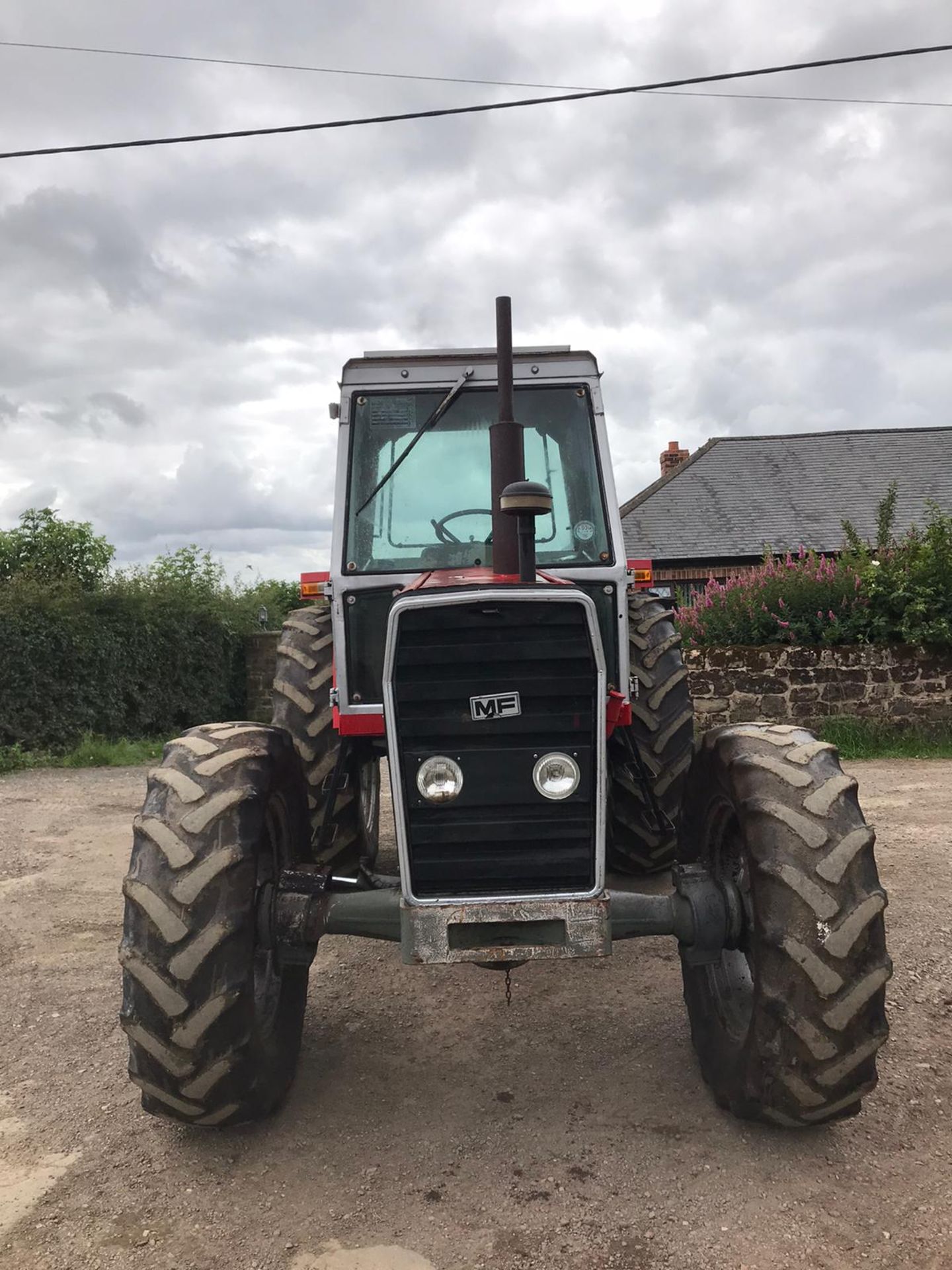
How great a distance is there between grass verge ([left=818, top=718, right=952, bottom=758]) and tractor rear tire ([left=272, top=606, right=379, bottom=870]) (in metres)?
7.22

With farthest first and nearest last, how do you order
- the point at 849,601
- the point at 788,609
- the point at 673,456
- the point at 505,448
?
the point at 673,456 < the point at 788,609 < the point at 849,601 < the point at 505,448

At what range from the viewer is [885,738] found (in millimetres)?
11070

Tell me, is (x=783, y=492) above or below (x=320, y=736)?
above

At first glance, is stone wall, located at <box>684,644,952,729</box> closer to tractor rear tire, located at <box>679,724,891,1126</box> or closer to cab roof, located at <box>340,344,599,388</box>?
cab roof, located at <box>340,344,599,388</box>

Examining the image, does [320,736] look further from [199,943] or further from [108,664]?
[108,664]

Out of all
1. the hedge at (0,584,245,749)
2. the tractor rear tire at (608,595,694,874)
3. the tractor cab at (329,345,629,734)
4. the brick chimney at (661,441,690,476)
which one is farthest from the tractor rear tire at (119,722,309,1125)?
the brick chimney at (661,441,690,476)

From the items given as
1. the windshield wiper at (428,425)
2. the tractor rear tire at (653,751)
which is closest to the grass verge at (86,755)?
Result: the tractor rear tire at (653,751)

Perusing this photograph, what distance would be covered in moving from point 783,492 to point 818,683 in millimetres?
12339

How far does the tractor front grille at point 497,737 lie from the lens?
2.85m

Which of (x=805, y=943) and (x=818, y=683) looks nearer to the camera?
(x=805, y=943)

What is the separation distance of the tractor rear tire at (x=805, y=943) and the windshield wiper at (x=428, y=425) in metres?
1.75

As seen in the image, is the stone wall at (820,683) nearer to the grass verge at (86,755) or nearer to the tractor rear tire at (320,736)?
the grass verge at (86,755)

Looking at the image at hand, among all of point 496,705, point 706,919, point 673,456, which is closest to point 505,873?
point 496,705

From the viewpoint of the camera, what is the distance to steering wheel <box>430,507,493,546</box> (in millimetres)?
4195
